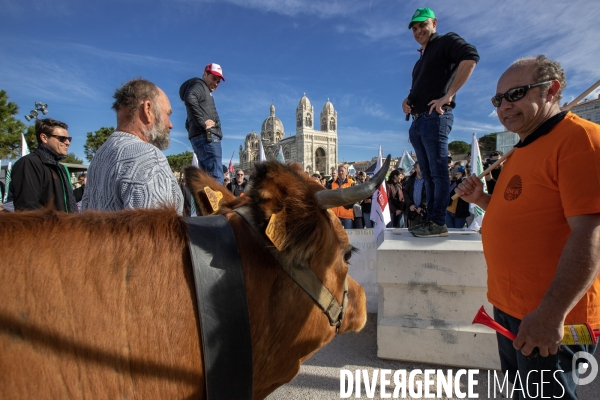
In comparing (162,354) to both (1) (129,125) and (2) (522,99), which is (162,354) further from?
(2) (522,99)

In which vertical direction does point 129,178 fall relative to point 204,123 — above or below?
below

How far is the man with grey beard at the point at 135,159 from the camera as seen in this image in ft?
6.90

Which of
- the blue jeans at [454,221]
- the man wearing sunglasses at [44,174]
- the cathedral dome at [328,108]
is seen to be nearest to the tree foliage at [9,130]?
the man wearing sunglasses at [44,174]

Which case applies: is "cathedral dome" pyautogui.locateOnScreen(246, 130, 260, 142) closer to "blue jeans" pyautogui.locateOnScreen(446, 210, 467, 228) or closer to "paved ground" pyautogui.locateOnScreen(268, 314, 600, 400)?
"blue jeans" pyautogui.locateOnScreen(446, 210, 467, 228)

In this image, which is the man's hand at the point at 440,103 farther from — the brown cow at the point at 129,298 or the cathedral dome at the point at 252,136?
the cathedral dome at the point at 252,136

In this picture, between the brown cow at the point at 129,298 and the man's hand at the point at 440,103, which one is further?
the man's hand at the point at 440,103

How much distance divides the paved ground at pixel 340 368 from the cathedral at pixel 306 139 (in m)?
96.7

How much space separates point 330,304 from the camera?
4.79 feet

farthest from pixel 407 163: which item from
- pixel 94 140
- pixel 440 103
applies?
pixel 94 140

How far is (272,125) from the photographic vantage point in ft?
375

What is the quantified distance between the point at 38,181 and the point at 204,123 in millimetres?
2156

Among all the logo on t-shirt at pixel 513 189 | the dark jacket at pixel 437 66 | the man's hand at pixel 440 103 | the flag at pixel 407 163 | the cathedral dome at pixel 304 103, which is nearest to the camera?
the logo on t-shirt at pixel 513 189

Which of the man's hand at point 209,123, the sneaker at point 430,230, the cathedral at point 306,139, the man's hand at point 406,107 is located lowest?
the sneaker at point 430,230

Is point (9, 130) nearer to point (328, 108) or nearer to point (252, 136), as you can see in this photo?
point (252, 136)
